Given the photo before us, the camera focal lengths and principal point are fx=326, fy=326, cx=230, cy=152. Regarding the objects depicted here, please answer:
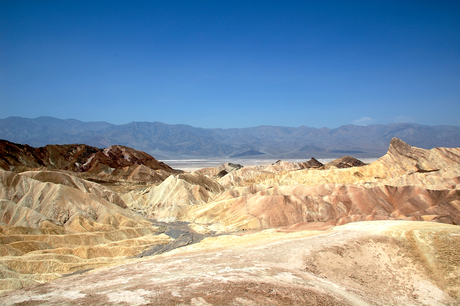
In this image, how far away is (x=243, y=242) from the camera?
32.9 m

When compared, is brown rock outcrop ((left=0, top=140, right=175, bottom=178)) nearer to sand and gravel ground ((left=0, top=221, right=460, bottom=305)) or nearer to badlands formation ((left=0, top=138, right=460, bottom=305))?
badlands formation ((left=0, top=138, right=460, bottom=305))

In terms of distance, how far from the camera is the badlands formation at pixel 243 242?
749 inches

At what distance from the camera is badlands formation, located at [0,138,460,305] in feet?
62.4

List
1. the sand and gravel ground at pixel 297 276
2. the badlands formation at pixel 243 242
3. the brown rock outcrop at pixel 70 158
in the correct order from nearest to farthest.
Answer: the sand and gravel ground at pixel 297 276, the badlands formation at pixel 243 242, the brown rock outcrop at pixel 70 158

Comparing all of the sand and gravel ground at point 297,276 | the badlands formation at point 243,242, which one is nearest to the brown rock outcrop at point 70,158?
the badlands formation at point 243,242

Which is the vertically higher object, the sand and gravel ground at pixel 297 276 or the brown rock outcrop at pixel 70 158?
the brown rock outcrop at pixel 70 158

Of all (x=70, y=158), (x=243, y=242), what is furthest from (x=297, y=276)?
(x=70, y=158)

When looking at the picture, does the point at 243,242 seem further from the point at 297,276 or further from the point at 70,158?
the point at 70,158

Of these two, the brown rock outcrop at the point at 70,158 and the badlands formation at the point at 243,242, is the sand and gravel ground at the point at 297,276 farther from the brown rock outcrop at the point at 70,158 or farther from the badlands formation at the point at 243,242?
the brown rock outcrop at the point at 70,158

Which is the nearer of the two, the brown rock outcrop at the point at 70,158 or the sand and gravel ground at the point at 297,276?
the sand and gravel ground at the point at 297,276

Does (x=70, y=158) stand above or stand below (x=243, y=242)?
above

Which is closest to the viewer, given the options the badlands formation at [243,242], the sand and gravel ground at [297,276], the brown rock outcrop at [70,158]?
the sand and gravel ground at [297,276]

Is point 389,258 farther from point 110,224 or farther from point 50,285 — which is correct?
point 110,224

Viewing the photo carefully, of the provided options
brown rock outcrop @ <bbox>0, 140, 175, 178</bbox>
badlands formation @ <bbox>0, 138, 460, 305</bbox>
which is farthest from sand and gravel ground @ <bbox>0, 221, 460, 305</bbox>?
brown rock outcrop @ <bbox>0, 140, 175, 178</bbox>
